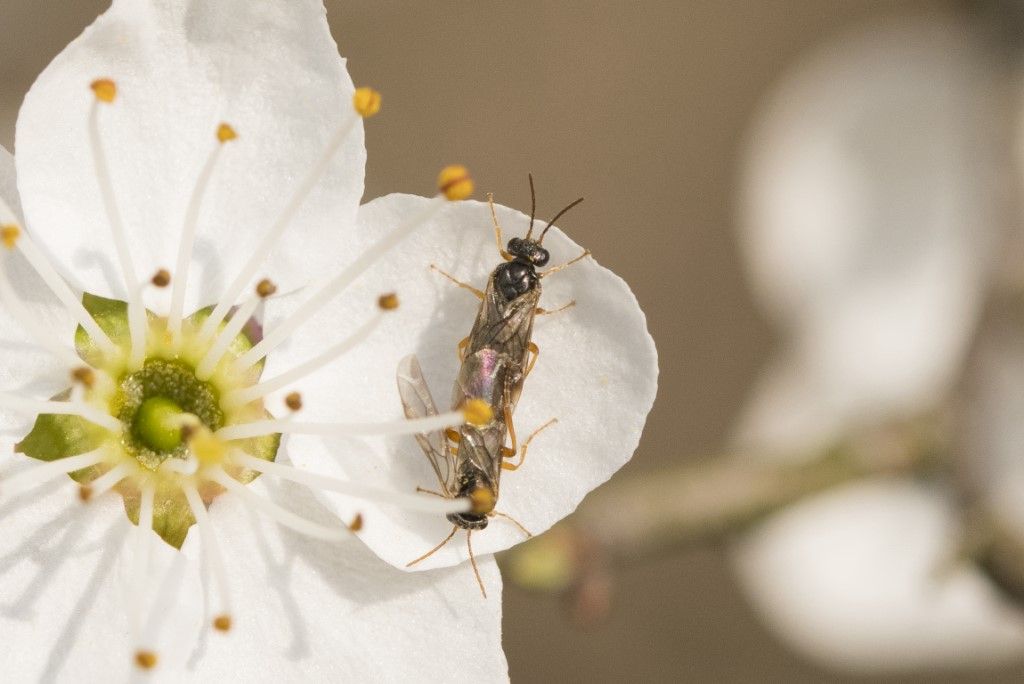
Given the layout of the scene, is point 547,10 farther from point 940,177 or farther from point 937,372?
point 937,372

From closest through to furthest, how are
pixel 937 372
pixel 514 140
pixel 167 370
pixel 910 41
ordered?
pixel 167 370 < pixel 937 372 < pixel 910 41 < pixel 514 140

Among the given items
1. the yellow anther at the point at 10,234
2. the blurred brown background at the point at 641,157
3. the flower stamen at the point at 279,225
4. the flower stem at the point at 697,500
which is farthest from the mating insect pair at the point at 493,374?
the blurred brown background at the point at 641,157

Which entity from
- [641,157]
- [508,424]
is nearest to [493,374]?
[508,424]

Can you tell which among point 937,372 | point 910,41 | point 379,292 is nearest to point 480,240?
point 379,292

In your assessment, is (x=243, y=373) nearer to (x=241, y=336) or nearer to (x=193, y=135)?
(x=241, y=336)

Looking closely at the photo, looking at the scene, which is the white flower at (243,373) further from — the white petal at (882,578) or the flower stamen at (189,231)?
the white petal at (882,578)

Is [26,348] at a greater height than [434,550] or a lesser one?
greater

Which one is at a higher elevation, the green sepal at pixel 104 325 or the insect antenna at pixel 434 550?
the green sepal at pixel 104 325
